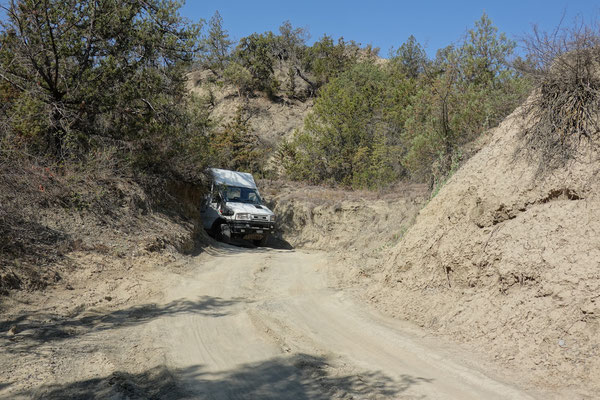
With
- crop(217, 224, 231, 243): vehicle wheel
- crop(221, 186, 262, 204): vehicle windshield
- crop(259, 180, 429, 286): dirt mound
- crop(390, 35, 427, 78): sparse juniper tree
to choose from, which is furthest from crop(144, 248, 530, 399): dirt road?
crop(390, 35, 427, 78): sparse juniper tree

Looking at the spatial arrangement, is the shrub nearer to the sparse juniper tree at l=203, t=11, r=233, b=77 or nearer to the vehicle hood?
the vehicle hood

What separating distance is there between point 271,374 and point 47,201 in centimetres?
817

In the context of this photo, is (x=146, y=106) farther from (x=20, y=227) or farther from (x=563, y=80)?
(x=563, y=80)

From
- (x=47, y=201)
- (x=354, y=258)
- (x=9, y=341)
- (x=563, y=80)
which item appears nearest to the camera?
(x=9, y=341)

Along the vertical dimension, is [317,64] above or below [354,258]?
above

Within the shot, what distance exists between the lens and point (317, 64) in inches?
1875

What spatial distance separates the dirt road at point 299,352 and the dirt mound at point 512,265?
2.10 feet

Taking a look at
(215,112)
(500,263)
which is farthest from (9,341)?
(215,112)

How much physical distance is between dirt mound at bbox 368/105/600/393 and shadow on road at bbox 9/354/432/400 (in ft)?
5.18

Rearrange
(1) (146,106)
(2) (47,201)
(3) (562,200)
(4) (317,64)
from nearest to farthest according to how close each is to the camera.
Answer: (3) (562,200) < (2) (47,201) < (1) (146,106) < (4) (317,64)

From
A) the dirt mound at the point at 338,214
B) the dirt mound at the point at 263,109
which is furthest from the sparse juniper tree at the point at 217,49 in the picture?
the dirt mound at the point at 338,214

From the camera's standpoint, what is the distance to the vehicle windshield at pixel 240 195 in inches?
715

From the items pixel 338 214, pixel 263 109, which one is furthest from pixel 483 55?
pixel 263 109

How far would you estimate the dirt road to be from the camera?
4695mm
